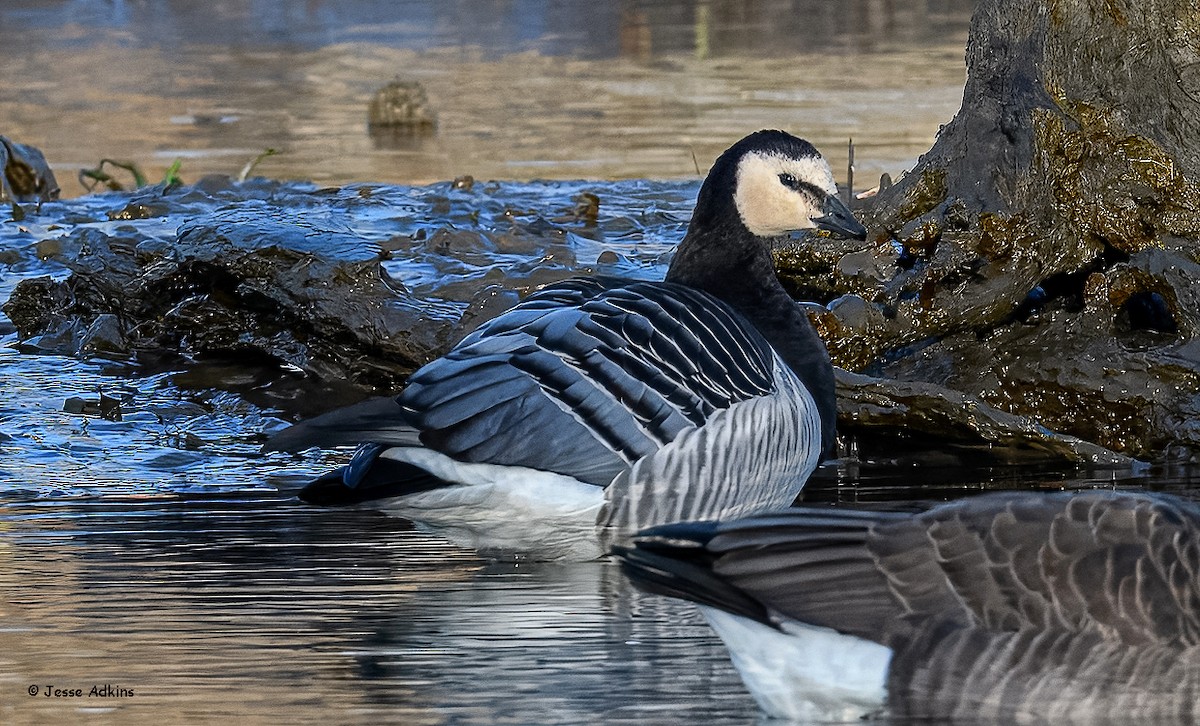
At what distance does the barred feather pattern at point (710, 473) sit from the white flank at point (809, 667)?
1229mm

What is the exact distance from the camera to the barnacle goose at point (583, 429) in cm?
499

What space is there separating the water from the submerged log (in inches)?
27.1

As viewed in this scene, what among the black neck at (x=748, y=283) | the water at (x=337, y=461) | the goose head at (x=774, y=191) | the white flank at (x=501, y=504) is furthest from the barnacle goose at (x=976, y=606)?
the goose head at (x=774, y=191)

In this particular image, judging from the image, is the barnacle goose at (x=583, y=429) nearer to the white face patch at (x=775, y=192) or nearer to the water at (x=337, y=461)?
the water at (x=337, y=461)

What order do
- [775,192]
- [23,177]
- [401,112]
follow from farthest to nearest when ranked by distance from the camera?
[401,112] < [23,177] < [775,192]

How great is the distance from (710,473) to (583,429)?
0.41m

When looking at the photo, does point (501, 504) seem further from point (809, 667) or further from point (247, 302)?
point (247, 302)

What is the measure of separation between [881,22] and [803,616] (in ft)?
74.2

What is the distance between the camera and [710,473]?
5199mm

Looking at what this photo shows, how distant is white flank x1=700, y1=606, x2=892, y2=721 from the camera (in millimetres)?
3807

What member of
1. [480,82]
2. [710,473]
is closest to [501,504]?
[710,473]

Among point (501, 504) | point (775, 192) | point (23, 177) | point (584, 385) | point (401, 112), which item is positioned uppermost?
point (775, 192)

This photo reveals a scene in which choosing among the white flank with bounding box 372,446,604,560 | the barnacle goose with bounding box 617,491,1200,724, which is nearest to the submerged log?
the white flank with bounding box 372,446,604,560

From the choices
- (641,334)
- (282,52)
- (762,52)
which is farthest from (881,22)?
(641,334)
